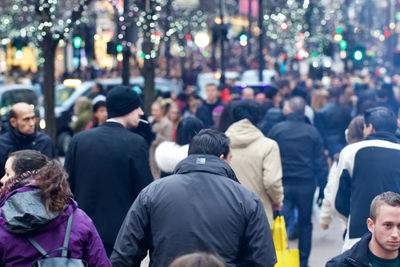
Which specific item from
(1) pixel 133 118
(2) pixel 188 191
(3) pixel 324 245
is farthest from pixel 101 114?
(2) pixel 188 191

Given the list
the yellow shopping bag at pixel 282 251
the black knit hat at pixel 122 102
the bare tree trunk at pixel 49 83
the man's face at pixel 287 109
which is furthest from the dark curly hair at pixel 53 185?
the bare tree trunk at pixel 49 83

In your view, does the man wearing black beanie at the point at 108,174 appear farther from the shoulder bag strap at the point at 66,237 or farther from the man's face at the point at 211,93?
the man's face at the point at 211,93

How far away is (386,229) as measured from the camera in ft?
15.5

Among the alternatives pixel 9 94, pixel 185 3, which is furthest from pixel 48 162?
pixel 185 3

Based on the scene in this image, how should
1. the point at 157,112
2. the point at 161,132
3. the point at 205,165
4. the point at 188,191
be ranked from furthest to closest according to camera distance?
the point at 157,112, the point at 161,132, the point at 205,165, the point at 188,191

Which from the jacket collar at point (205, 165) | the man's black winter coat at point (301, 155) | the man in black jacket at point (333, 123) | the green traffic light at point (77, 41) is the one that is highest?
the jacket collar at point (205, 165)

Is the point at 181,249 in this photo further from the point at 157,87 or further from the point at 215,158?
the point at 157,87

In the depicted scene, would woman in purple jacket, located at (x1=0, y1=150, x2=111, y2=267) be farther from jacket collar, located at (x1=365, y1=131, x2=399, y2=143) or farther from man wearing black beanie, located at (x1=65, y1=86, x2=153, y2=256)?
jacket collar, located at (x1=365, y1=131, x2=399, y2=143)

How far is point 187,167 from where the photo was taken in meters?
4.95

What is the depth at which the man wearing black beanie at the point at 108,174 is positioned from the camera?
6418 mm

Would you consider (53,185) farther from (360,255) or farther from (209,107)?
(209,107)

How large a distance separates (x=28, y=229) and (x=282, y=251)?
10.7 ft

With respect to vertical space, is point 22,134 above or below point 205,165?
below

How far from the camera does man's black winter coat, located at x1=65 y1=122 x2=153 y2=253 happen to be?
6.42 metres
